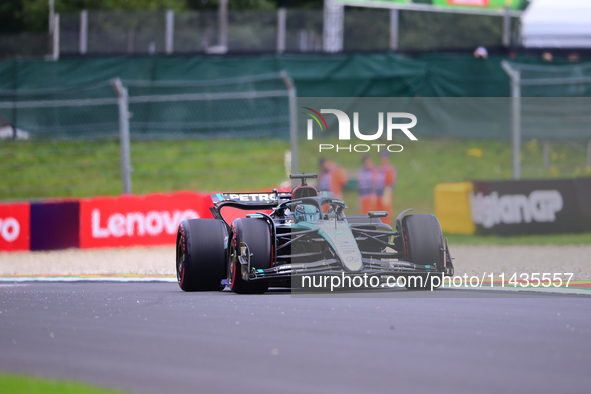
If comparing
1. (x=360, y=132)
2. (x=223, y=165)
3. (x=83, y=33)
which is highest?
(x=83, y=33)

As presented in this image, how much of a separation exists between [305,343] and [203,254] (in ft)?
10.5

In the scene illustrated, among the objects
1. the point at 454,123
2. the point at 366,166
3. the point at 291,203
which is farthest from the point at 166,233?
the point at 454,123

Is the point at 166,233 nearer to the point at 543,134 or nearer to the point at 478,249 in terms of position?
the point at 478,249

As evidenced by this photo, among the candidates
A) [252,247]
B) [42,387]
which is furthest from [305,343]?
[252,247]

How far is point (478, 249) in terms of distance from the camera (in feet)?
42.2

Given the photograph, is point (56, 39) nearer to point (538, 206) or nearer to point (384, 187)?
point (384, 187)

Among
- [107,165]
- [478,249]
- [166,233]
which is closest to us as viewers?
[478,249]

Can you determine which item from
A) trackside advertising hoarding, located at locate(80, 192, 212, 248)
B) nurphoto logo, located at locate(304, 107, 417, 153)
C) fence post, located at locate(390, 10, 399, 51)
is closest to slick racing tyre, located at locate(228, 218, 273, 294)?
trackside advertising hoarding, located at locate(80, 192, 212, 248)

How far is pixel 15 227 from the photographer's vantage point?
1312 cm

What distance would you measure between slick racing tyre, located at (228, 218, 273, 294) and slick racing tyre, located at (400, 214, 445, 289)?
4.03ft

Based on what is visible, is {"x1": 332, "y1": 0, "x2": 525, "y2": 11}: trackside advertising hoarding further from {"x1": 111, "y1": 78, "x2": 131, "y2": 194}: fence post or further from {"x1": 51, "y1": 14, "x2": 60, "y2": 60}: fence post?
{"x1": 111, "y1": 78, "x2": 131, "y2": 194}: fence post

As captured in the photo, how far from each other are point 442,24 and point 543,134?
6.01m

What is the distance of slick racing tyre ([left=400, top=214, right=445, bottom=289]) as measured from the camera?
7.64 metres

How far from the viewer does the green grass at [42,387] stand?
3770 millimetres
